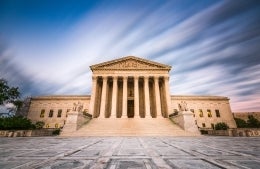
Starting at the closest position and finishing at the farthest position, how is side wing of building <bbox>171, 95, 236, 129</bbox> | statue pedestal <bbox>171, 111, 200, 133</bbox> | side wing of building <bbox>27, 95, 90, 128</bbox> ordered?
statue pedestal <bbox>171, 111, 200, 133</bbox>, side wing of building <bbox>27, 95, 90, 128</bbox>, side wing of building <bbox>171, 95, 236, 129</bbox>

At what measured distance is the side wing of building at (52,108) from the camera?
3522 centimetres

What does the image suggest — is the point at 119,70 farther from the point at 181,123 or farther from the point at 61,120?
the point at 61,120

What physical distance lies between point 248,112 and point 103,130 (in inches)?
1973

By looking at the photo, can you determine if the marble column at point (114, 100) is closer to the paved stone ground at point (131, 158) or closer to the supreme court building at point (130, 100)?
the supreme court building at point (130, 100)

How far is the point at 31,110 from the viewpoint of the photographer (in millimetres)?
36188

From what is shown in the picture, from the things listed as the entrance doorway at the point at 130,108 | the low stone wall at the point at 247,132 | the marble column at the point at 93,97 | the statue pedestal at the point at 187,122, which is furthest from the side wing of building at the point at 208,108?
the low stone wall at the point at 247,132

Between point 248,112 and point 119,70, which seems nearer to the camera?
point 119,70

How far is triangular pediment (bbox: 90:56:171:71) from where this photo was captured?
2842cm

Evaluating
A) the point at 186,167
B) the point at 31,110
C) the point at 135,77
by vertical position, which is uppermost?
the point at 135,77

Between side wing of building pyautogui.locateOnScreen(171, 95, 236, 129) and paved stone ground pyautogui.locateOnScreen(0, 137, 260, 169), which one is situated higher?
side wing of building pyautogui.locateOnScreen(171, 95, 236, 129)

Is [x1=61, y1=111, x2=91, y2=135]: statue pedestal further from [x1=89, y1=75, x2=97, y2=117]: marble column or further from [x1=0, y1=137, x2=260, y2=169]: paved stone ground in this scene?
[x1=0, y1=137, x2=260, y2=169]: paved stone ground

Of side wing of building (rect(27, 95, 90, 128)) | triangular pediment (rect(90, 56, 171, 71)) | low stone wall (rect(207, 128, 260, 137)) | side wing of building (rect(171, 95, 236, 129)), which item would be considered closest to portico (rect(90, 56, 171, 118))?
triangular pediment (rect(90, 56, 171, 71))

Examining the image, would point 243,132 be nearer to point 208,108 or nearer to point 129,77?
point 129,77

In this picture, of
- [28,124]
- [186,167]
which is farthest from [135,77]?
[186,167]
